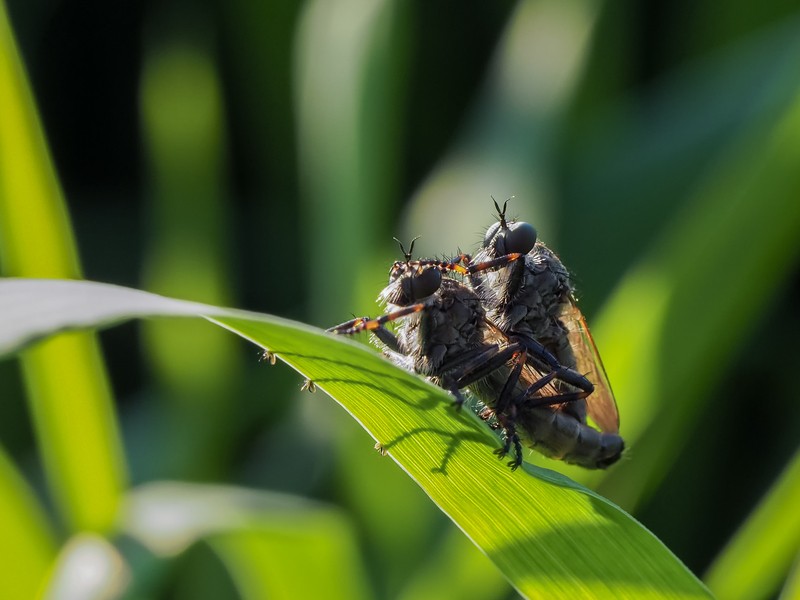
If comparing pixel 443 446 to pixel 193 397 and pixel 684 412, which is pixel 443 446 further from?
pixel 193 397

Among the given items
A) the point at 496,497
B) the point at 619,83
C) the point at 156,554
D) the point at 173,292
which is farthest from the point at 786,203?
the point at 173,292

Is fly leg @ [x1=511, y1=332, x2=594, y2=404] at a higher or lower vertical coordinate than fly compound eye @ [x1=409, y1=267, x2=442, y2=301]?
lower

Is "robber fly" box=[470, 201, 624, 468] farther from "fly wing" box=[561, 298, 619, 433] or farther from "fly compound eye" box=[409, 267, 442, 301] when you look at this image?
"fly compound eye" box=[409, 267, 442, 301]

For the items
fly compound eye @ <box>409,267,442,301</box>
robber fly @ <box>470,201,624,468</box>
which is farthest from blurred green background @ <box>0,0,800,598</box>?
fly compound eye @ <box>409,267,442,301</box>

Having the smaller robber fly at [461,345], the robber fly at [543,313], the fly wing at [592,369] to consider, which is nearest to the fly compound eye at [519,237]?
the robber fly at [543,313]

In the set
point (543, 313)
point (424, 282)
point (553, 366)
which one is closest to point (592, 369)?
point (543, 313)

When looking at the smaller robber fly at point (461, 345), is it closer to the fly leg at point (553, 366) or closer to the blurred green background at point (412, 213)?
the fly leg at point (553, 366)
